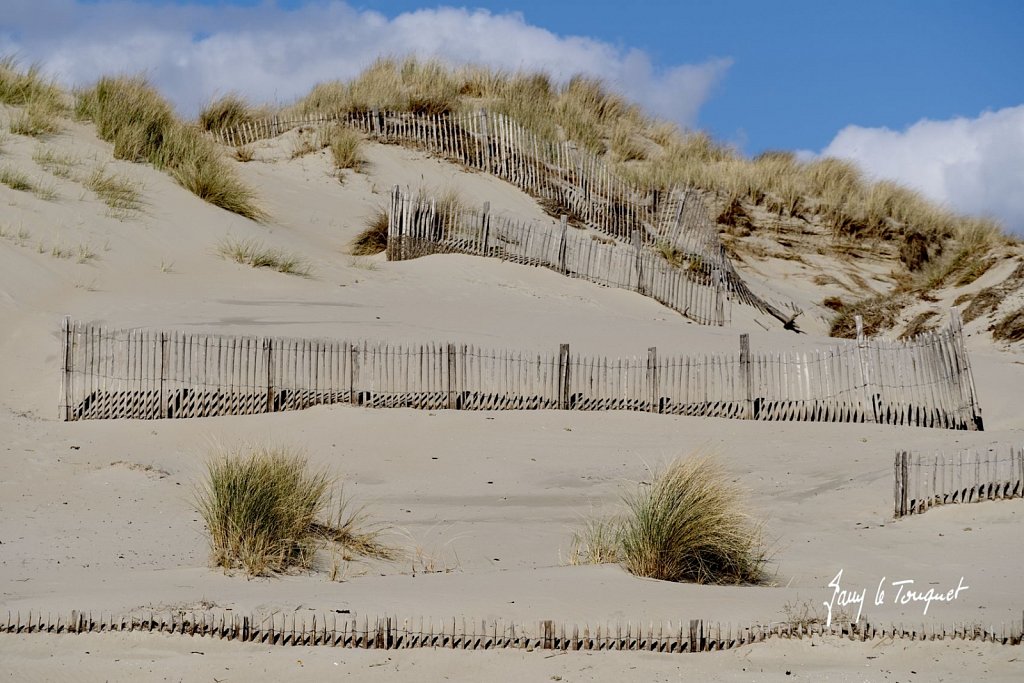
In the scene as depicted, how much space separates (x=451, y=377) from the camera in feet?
39.5

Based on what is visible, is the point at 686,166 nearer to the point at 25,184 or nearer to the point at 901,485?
the point at 25,184

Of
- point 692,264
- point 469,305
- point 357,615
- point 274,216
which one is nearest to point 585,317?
point 469,305

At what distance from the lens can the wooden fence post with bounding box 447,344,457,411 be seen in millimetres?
12039

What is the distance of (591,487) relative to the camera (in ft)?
32.4

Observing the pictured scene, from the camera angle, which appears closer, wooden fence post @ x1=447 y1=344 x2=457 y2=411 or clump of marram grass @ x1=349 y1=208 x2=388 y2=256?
wooden fence post @ x1=447 y1=344 x2=457 y2=411

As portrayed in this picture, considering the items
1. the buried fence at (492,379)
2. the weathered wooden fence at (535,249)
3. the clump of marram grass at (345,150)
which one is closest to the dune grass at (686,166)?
the clump of marram grass at (345,150)

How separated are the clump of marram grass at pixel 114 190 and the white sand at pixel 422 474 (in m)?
0.26

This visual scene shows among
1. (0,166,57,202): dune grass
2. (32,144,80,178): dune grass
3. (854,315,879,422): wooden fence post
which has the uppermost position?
(32,144,80,178): dune grass

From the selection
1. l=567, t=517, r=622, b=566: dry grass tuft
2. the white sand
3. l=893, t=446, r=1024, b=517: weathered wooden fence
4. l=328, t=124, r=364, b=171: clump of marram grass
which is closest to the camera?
the white sand

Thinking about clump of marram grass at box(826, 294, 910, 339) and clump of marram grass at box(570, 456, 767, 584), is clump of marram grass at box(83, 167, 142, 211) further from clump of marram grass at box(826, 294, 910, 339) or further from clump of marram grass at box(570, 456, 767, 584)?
clump of marram grass at box(570, 456, 767, 584)

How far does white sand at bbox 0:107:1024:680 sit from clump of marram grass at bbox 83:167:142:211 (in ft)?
0.87

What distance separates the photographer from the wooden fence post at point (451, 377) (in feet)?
39.5

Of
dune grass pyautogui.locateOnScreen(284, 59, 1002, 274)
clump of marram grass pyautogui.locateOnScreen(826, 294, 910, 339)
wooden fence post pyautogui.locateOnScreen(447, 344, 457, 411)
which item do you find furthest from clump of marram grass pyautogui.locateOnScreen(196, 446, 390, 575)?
dune grass pyautogui.locateOnScreen(284, 59, 1002, 274)

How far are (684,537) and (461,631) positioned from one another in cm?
191
